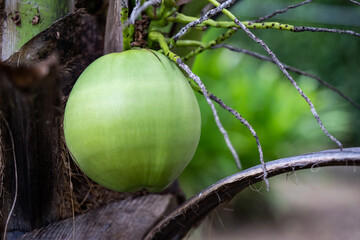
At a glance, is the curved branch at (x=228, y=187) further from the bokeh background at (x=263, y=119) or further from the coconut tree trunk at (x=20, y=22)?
the bokeh background at (x=263, y=119)

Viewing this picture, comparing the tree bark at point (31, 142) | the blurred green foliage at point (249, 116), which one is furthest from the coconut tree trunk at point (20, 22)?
the blurred green foliage at point (249, 116)

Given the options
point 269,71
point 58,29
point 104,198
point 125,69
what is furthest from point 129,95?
point 269,71

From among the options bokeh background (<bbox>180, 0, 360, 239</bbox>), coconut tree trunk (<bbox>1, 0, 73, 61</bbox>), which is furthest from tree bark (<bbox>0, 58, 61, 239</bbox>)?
bokeh background (<bbox>180, 0, 360, 239</bbox>)

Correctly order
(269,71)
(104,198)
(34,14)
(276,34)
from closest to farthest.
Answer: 1. (34,14)
2. (104,198)
3. (269,71)
4. (276,34)

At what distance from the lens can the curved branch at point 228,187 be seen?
53 cm

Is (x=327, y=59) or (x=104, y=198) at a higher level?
(x=327, y=59)

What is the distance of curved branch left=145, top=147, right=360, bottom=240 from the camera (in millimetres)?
534

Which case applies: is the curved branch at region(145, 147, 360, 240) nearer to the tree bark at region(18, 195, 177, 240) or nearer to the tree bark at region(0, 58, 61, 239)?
the tree bark at region(18, 195, 177, 240)

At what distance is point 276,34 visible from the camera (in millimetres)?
4934

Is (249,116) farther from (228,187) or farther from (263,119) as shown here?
(228,187)

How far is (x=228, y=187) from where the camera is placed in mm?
606

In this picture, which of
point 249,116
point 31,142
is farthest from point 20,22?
point 249,116

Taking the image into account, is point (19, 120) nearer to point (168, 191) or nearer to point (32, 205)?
point (32, 205)

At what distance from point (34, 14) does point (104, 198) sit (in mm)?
322
